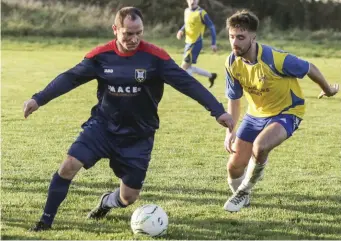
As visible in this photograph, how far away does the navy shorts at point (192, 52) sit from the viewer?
1688 centimetres

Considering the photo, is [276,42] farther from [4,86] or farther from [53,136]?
[53,136]

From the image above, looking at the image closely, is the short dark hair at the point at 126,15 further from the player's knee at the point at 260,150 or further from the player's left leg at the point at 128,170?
the player's knee at the point at 260,150

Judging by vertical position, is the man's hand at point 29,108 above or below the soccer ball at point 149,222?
above

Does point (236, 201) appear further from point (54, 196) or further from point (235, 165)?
point (54, 196)

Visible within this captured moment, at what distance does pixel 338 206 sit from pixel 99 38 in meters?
26.3

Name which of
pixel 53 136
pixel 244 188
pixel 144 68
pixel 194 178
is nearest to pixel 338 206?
pixel 244 188

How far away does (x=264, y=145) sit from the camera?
5.68 m

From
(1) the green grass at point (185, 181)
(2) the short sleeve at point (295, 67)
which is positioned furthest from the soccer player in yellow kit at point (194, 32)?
(2) the short sleeve at point (295, 67)

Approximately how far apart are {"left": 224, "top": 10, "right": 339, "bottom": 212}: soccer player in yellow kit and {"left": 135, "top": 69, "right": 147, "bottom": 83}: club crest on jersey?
884mm

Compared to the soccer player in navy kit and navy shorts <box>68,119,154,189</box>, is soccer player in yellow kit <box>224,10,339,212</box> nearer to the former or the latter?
the soccer player in navy kit

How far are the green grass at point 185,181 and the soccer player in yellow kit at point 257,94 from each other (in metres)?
0.44

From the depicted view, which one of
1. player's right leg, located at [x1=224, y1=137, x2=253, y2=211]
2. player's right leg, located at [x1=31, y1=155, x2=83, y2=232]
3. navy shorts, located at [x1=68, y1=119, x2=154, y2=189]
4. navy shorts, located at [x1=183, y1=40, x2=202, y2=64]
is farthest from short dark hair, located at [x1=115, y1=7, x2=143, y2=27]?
navy shorts, located at [x1=183, y1=40, x2=202, y2=64]

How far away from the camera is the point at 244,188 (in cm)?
604

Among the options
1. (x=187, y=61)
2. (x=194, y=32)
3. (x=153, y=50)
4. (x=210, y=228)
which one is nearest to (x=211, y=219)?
(x=210, y=228)
